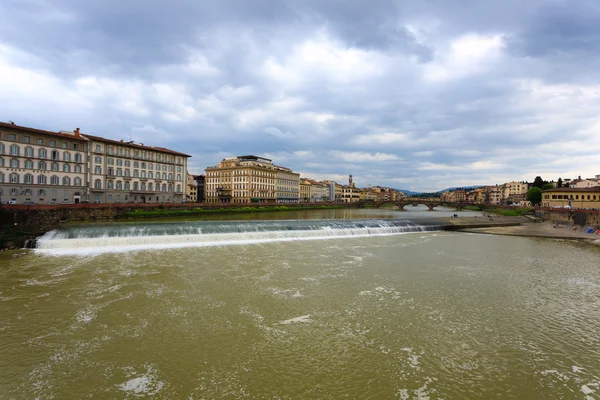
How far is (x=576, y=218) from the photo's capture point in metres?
48.4

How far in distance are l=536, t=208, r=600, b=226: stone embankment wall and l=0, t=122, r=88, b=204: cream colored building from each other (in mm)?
76024

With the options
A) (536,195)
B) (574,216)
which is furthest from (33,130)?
(536,195)

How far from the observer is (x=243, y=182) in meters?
101

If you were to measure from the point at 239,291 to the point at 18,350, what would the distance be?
697 cm

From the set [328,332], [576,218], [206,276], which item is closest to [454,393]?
[328,332]

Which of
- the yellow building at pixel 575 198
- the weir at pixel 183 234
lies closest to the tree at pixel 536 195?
the yellow building at pixel 575 198

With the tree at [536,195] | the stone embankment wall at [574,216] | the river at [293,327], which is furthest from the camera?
the tree at [536,195]

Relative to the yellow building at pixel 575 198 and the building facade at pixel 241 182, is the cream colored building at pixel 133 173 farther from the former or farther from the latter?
the yellow building at pixel 575 198

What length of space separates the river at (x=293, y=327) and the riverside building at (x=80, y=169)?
31522mm

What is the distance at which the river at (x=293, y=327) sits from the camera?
7137 mm

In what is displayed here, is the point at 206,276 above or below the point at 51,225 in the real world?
below

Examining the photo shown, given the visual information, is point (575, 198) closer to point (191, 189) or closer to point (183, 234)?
point (183, 234)

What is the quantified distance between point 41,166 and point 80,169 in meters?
5.57

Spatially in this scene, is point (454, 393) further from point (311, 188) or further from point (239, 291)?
point (311, 188)
